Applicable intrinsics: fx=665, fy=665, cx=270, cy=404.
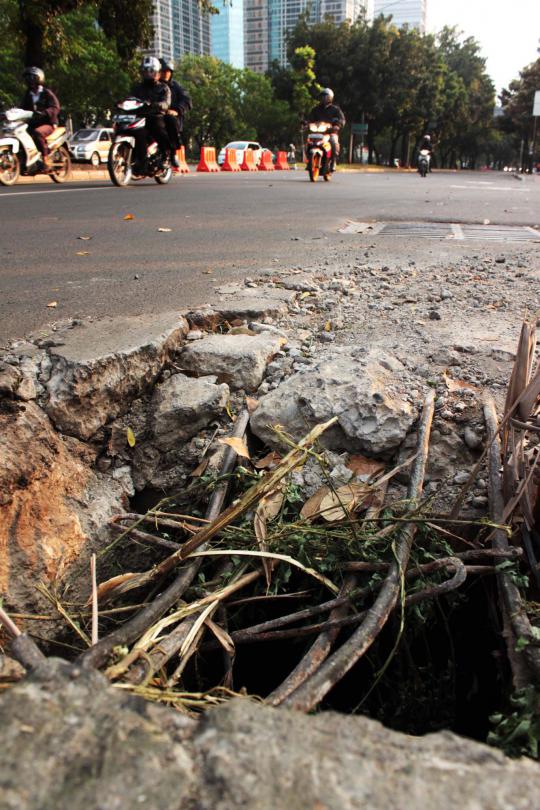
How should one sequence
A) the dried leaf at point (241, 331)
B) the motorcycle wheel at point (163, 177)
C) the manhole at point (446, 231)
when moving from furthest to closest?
the motorcycle wheel at point (163, 177) < the manhole at point (446, 231) < the dried leaf at point (241, 331)

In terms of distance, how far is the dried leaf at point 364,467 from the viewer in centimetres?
211

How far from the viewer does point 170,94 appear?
10.5 meters

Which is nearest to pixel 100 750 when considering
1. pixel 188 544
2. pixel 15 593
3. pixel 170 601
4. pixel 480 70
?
pixel 170 601

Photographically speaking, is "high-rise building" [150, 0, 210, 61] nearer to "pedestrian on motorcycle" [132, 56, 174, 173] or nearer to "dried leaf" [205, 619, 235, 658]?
"pedestrian on motorcycle" [132, 56, 174, 173]

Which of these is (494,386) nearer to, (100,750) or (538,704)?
(538,704)

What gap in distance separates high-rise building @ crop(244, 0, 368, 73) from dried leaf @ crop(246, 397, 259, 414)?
56708 mm

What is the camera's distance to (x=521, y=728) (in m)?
1.35

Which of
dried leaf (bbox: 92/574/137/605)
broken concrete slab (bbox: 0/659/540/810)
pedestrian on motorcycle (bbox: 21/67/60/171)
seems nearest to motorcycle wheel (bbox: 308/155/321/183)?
pedestrian on motorcycle (bbox: 21/67/60/171)

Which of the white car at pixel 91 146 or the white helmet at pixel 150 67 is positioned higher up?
the white car at pixel 91 146

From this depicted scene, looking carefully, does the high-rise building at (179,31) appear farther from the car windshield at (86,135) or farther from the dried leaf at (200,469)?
the dried leaf at (200,469)

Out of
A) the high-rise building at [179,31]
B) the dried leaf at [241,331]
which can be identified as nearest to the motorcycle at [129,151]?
the dried leaf at [241,331]

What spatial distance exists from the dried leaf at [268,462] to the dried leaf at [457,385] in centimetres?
69

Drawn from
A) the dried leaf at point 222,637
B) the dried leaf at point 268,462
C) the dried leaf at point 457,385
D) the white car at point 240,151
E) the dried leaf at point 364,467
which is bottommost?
the dried leaf at point 222,637

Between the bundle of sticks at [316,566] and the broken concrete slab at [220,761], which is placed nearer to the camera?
the broken concrete slab at [220,761]
